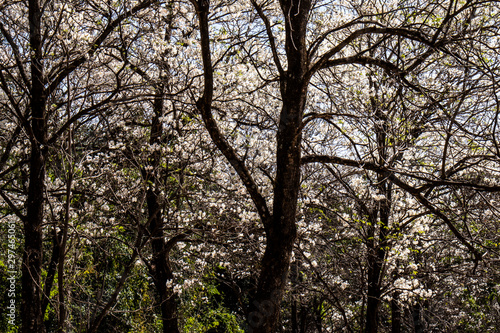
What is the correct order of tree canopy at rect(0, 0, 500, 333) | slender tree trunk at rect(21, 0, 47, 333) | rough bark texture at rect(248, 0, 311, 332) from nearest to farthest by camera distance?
rough bark texture at rect(248, 0, 311, 332) → tree canopy at rect(0, 0, 500, 333) → slender tree trunk at rect(21, 0, 47, 333)

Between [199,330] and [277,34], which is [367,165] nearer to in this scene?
[277,34]

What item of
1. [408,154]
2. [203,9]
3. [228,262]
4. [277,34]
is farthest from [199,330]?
[203,9]

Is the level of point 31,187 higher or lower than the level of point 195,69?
lower

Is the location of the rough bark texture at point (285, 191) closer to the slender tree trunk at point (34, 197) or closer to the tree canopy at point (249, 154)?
the tree canopy at point (249, 154)

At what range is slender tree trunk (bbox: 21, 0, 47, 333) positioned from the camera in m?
4.66

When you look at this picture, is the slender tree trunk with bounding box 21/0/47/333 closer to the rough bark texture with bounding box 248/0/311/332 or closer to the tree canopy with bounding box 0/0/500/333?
the tree canopy with bounding box 0/0/500/333

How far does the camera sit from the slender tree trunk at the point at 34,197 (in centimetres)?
466

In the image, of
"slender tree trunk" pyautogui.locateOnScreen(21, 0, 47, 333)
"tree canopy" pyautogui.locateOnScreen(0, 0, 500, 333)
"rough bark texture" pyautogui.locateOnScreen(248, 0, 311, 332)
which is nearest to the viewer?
"rough bark texture" pyautogui.locateOnScreen(248, 0, 311, 332)

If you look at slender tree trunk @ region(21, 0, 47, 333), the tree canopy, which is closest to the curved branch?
the tree canopy

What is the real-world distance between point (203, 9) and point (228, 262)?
5.21 m

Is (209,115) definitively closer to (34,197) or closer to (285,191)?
(285,191)

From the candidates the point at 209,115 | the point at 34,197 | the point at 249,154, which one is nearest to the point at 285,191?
the point at 209,115

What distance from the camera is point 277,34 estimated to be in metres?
7.82

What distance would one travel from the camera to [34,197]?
4887 millimetres
